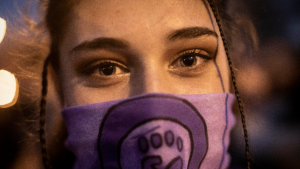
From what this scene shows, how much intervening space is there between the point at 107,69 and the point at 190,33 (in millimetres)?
284

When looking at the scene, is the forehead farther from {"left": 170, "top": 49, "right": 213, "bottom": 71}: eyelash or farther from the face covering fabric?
the face covering fabric

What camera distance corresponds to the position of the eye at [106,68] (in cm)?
Answer: 89

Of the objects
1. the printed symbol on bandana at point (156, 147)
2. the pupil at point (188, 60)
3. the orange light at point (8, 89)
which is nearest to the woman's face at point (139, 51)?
the pupil at point (188, 60)

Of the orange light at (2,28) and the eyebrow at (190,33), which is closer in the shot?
the eyebrow at (190,33)

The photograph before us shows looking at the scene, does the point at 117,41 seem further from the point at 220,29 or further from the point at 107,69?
the point at 220,29

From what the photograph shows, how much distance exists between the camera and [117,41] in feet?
2.69

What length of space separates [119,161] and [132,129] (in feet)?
0.31

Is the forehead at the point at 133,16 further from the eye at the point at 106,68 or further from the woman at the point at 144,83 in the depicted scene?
the eye at the point at 106,68

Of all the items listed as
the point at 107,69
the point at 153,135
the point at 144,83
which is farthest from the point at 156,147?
the point at 107,69

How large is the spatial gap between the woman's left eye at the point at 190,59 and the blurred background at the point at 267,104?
0.91 feet

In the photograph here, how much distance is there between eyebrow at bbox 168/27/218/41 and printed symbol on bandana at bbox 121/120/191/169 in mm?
249

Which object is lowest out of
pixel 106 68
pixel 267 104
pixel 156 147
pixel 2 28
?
pixel 156 147

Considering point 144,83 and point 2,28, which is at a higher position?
point 2,28

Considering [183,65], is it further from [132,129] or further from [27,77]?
[27,77]
